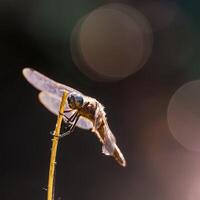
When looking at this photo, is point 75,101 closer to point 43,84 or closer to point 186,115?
point 43,84

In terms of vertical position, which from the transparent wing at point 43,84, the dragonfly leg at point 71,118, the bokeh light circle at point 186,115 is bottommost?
the dragonfly leg at point 71,118

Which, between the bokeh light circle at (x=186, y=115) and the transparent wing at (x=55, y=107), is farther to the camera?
the bokeh light circle at (x=186, y=115)

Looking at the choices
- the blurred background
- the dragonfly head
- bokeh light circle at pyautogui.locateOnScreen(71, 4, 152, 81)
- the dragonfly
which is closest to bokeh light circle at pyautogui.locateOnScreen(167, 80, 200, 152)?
the blurred background

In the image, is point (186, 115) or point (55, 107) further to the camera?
point (186, 115)

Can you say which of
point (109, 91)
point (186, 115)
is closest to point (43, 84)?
point (109, 91)

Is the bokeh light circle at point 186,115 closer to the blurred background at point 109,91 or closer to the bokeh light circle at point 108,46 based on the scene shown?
the blurred background at point 109,91

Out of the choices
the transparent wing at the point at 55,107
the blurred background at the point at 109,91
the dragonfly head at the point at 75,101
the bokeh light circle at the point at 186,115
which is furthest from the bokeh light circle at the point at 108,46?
the dragonfly head at the point at 75,101

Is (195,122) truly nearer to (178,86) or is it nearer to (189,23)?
(178,86)
